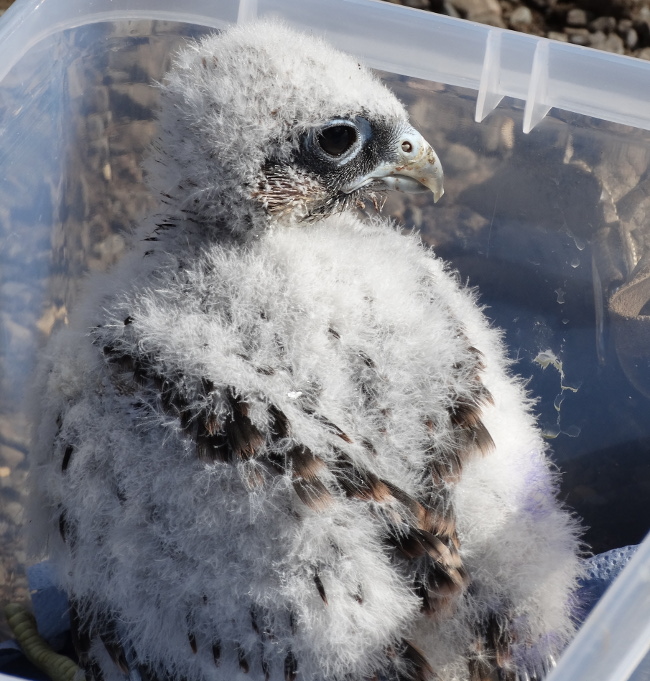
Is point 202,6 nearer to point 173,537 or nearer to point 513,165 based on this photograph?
point 513,165

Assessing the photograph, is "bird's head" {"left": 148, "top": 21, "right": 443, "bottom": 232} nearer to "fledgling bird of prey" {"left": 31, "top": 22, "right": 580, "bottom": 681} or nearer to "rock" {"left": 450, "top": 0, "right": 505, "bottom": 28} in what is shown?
"fledgling bird of prey" {"left": 31, "top": 22, "right": 580, "bottom": 681}

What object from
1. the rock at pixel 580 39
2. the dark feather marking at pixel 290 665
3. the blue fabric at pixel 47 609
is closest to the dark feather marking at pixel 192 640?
the dark feather marking at pixel 290 665

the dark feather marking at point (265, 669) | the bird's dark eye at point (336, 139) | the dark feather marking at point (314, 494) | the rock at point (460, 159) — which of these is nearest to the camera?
the dark feather marking at point (314, 494)

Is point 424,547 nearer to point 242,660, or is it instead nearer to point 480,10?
point 242,660

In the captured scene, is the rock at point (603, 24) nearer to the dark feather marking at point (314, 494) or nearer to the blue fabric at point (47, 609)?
the blue fabric at point (47, 609)

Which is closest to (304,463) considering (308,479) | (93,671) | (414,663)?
(308,479)
